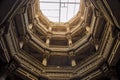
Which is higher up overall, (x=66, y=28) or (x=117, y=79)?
(x=66, y=28)

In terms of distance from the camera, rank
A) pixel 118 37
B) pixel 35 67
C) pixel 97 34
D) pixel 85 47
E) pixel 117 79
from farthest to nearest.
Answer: pixel 85 47 < pixel 97 34 < pixel 35 67 < pixel 117 79 < pixel 118 37

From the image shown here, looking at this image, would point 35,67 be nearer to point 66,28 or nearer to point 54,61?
point 54,61

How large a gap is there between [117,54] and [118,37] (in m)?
1.04

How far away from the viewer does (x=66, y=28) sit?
21.2m

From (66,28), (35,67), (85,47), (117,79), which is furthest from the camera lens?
(66,28)

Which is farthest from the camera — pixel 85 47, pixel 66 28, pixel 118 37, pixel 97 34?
pixel 66 28

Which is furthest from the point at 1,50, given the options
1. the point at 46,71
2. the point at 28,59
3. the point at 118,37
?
the point at 118,37

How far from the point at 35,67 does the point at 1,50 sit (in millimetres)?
3671

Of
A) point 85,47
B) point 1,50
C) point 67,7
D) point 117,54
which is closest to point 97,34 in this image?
point 85,47

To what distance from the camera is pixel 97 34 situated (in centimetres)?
1362

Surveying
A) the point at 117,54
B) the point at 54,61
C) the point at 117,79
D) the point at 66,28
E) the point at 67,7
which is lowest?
the point at 117,79

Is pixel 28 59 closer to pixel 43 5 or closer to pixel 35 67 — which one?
pixel 35 67

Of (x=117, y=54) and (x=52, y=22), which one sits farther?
(x=52, y=22)

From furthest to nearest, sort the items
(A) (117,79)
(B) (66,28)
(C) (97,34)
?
(B) (66,28) < (C) (97,34) < (A) (117,79)
